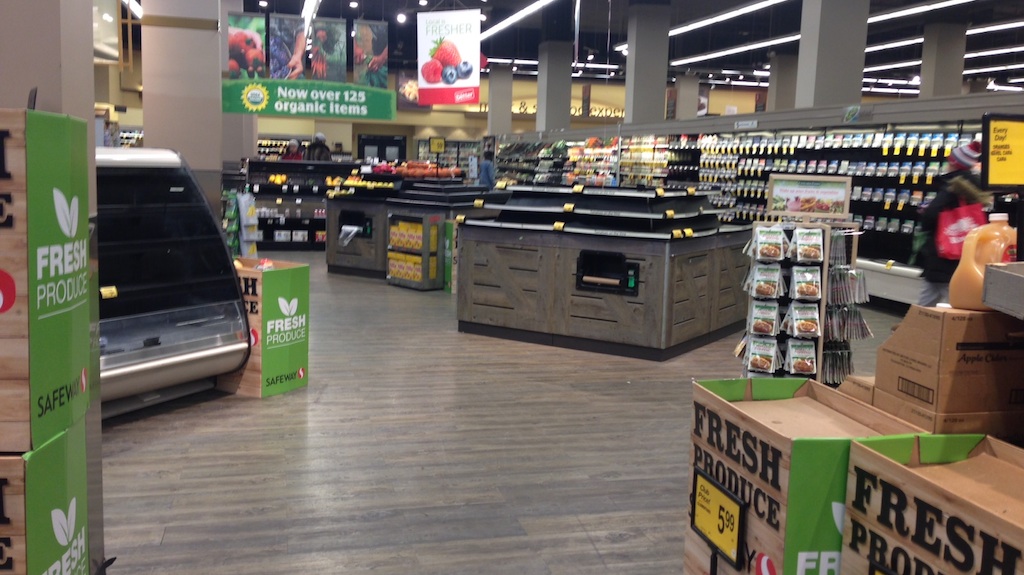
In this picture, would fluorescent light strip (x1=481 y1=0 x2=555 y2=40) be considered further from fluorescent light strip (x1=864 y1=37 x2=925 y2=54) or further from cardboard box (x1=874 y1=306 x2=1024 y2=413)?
cardboard box (x1=874 y1=306 x2=1024 y2=413)

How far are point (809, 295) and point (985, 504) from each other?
3693 mm

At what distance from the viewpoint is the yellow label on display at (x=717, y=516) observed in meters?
2.30

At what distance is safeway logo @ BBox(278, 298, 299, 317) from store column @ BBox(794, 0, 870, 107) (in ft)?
26.1

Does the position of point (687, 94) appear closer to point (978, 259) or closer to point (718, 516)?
point (978, 259)

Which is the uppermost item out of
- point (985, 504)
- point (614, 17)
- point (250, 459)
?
point (614, 17)

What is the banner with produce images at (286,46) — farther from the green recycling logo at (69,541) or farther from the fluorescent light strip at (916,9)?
the fluorescent light strip at (916,9)

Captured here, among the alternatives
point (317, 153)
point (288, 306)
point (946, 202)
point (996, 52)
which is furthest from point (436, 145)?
point (946, 202)

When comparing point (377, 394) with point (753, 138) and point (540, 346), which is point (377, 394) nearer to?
point (540, 346)

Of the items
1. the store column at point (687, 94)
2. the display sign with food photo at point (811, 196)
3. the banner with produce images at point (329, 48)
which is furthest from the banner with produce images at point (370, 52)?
the store column at point (687, 94)

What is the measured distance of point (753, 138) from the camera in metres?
12.3

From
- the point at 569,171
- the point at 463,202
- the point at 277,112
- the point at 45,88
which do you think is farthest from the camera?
the point at 569,171

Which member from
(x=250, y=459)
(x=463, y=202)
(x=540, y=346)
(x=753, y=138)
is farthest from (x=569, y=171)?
(x=250, y=459)

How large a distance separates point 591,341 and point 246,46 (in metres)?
5.70

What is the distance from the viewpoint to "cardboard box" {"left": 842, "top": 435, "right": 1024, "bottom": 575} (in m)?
1.65
